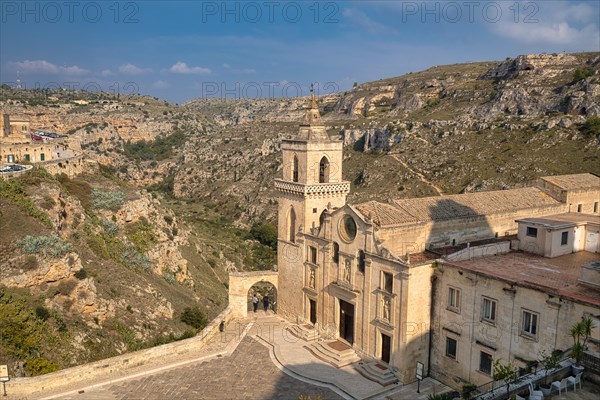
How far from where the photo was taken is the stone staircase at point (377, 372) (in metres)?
24.2

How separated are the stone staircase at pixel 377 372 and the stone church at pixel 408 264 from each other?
10 cm

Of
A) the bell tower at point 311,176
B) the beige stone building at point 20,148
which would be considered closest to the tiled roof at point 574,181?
the bell tower at point 311,176

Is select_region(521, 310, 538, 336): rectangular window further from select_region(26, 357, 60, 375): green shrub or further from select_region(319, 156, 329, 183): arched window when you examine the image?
select_region(26, 357, 60, 375): green shrub

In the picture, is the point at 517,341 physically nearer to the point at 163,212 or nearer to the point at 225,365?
the point at 225,365

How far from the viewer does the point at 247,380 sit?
2481cm

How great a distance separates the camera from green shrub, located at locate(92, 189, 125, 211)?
47.8 metres

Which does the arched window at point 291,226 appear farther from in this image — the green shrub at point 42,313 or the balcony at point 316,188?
the green shrub at point 42,313

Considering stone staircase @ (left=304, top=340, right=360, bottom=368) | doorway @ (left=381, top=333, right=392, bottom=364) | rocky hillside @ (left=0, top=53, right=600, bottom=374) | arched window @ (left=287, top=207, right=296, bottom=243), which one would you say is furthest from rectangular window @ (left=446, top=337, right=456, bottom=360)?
rocky hillside @ (left=0, top=53, right=600, bottom=374)

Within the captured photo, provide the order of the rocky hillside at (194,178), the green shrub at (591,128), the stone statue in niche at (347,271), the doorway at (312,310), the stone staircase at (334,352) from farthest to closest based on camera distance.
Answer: the green shrub at (591,128) < the rocky hillside at (194,178) < the doorway at (312,310) < the stone statue in niche at (347,271) < the stone staircase at (334,352)

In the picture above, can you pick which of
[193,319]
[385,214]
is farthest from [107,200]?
[385,214]

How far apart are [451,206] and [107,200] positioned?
1291 inches

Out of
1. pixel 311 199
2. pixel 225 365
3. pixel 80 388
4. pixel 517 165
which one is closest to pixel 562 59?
pixel 517 165

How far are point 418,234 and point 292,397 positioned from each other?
10.3 meters

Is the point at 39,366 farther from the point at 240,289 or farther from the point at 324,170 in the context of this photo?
the point at 324,170
